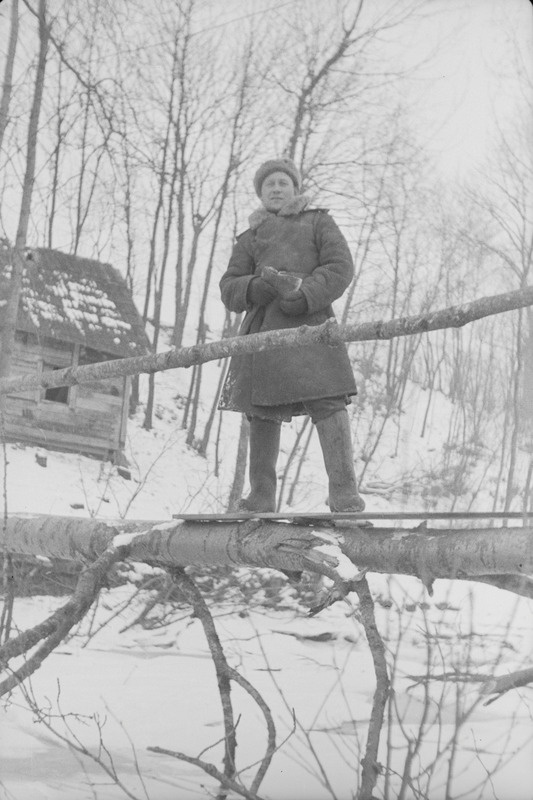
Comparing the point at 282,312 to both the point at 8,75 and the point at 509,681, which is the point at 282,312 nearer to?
the point at 509,681

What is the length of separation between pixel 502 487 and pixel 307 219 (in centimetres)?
802

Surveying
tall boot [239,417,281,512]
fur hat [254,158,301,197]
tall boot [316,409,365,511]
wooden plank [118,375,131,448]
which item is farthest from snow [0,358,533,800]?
wooden plank [118,375,131,448]

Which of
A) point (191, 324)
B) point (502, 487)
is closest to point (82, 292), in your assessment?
point (502, 487)

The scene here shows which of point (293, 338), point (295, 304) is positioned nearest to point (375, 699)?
point (293, 338)

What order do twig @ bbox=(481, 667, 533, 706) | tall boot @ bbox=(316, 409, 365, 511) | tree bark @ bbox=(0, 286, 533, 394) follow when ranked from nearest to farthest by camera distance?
tree bark @ bbox=(0, 286, 533, 394)
twig @ bbox=(481, 667, 533, 706)
tall boot @ bbox=(316, 409, 365, 511)

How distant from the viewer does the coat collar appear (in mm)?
3156

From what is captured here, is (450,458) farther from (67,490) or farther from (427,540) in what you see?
(427,540)

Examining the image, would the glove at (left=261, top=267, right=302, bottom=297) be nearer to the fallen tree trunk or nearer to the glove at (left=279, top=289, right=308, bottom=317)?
the glove at (left=279, top=289, right=308, bottom=317)

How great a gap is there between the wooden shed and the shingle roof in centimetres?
1

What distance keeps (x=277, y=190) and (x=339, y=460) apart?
43.2 inches

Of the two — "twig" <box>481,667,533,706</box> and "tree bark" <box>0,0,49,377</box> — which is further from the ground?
"tree bark" <box>0,0,49,377</box>

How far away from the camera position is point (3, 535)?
11.1 ft

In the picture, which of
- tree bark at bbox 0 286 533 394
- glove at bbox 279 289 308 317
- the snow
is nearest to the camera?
tree bark at bbox 0 286 533 394

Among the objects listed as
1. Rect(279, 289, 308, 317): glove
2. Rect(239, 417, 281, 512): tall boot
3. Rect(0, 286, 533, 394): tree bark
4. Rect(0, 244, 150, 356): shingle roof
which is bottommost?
Rect(239, 417, 281, 512): tall boot
